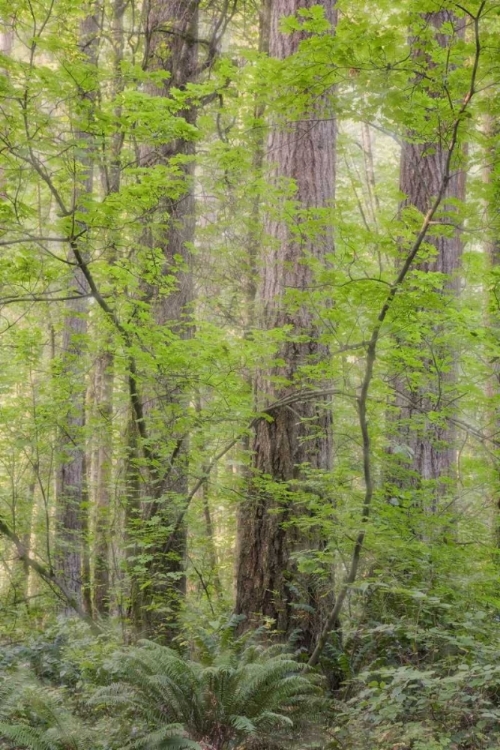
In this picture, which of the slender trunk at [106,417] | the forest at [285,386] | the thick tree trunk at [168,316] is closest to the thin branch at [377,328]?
the forest at [285,386]

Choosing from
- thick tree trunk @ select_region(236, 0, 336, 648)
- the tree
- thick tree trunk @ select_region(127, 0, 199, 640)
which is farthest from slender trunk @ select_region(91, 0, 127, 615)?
the tree

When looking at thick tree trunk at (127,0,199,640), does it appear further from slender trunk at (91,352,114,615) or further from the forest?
slender trunk at (91,352,114,615)

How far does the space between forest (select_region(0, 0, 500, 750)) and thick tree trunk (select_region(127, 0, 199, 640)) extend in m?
0.04

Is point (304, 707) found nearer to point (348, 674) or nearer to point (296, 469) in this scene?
point (348, 674)

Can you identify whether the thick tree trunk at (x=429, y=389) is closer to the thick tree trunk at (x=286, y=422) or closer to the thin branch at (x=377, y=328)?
the thin branch at (x=377, y=328)

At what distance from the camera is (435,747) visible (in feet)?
→ 12.3

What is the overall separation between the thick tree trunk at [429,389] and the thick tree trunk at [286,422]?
74 cm

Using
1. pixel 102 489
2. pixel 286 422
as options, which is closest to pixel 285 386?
pixel 286 422

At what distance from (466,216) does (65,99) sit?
261 centimetres

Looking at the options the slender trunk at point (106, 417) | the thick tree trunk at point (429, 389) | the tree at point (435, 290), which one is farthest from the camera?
the slender trunk at point (106, 417)

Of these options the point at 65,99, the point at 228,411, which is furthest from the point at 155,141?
the point at 228,411

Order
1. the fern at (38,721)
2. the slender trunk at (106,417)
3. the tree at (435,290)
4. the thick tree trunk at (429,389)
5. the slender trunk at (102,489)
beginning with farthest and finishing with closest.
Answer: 1. the slender trunk at (102,489)
2. the slender trunk at (106,417)
3. the thick tree trunk at (429,389)
4. the fern at (38,721)
5. the tree at (435,290)

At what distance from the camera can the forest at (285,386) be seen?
4227 millimetres

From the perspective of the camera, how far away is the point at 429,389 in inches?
230
